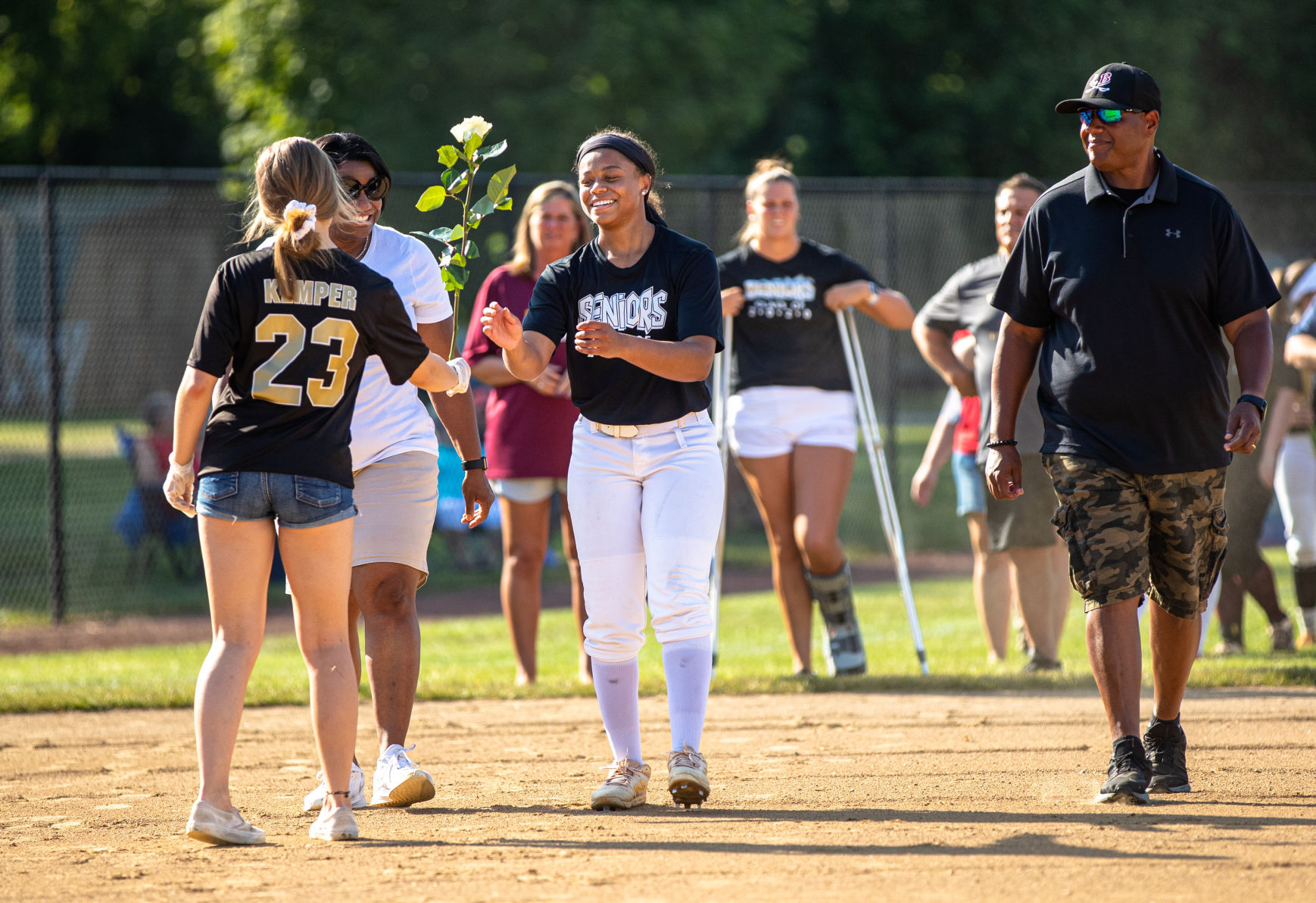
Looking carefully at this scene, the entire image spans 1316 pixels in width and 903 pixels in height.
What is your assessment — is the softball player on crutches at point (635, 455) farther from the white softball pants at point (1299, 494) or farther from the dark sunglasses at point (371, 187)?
the white softball pants at point (1299, 494)

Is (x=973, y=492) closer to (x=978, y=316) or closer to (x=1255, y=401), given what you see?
(x=978, y=316)

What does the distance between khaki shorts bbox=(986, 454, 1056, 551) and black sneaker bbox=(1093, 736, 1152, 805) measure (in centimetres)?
282

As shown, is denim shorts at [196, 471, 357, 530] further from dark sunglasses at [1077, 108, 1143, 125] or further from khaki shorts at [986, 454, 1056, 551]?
khaki shorts at [986, 454, 1056, 551]

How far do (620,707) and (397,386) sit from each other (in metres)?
1.31

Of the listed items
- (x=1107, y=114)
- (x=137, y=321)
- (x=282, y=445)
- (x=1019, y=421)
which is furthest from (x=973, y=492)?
(x=137, y=321)

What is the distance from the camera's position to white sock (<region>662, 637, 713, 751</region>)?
15.6 ft

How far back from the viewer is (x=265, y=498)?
4234mm

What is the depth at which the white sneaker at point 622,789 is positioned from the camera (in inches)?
187

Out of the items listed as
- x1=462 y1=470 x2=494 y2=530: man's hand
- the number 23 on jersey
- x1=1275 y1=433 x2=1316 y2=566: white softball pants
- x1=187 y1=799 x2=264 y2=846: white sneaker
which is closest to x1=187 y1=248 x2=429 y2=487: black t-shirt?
the number 23 on jersey

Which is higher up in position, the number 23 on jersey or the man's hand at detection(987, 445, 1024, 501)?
the number 23 on jersey

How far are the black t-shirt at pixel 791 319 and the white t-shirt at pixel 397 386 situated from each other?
2649 mm

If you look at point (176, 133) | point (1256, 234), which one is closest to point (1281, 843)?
point (1256, 234)

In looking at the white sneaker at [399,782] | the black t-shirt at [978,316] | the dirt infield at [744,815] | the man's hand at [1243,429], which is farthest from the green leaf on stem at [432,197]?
the black t-shirt at [978,316]

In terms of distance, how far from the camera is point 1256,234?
1577 cm
